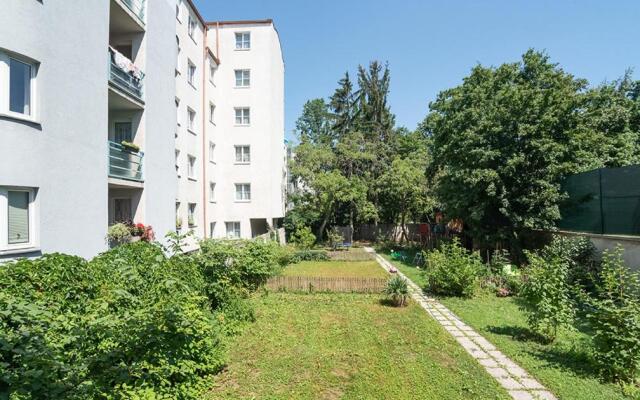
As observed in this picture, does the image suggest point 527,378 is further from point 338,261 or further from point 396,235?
point 396,235

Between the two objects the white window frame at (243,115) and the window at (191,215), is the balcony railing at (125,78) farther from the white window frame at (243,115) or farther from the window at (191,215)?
the white window frame at (243,115)

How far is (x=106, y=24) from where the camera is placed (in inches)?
440

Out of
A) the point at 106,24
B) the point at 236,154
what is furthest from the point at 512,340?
the point at 236,154

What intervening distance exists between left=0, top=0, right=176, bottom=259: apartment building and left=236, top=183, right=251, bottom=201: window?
449 inches

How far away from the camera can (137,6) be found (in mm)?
13336

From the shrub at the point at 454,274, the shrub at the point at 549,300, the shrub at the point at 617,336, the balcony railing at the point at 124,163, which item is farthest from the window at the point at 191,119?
the shrub at the point at 617,336

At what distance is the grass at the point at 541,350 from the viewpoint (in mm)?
6422

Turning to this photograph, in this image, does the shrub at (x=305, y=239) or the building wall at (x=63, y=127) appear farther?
the shrub at (x=305, y=239)

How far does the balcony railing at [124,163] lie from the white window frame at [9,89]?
2988 millimetres

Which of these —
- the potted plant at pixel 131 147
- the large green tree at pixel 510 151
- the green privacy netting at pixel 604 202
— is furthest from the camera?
the large green tree at pixel 510 151

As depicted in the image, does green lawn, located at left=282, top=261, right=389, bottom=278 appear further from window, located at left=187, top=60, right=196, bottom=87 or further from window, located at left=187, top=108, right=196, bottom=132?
window, located at left=187, top=60, right=196, bottom=87

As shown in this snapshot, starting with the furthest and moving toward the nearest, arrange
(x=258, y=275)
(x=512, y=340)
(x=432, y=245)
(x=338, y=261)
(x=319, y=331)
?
(x=432, y=245), (x=338, y=261), (x=258, y=275), (x=319, y=331), (x=512, y=340)

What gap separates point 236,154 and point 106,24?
15.4m

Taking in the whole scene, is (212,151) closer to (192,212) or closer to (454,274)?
(192,212)
